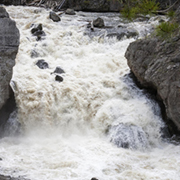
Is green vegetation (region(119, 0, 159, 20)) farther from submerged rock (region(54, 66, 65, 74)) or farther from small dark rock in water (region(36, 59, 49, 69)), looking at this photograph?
small dark rock in water (region(36, 59, 49, 69))

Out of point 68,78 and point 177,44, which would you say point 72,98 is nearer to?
point 68,78

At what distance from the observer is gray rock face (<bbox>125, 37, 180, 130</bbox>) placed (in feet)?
27.5

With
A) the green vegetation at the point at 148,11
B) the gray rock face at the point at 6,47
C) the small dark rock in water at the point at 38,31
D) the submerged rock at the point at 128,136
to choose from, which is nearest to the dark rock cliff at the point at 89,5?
the small dark rock in water at the point at 38,31

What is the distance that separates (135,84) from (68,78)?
2.69 meters

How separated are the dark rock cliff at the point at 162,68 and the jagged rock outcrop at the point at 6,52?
15.1 ft

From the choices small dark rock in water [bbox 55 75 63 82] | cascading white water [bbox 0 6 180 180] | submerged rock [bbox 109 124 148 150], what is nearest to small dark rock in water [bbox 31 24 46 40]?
cascading white water [bbox 0 6 180 180]

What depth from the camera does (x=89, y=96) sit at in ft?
31.7

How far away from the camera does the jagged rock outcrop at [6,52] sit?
305 inches

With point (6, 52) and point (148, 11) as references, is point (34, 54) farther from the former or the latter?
point (148, 11)

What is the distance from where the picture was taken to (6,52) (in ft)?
25.9

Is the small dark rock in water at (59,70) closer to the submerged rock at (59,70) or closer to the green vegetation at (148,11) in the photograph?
the submerged rock at (59,70)

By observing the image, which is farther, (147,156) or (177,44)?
(177,44)

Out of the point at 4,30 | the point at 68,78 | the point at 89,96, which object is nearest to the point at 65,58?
the point at 68,78

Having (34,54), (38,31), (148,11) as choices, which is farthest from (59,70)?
(148,11)
